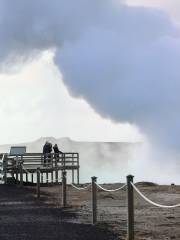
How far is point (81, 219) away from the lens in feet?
55.5

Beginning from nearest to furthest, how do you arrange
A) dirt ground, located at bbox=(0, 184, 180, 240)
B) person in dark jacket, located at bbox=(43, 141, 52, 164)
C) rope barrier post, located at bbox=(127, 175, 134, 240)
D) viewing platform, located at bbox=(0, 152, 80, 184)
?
rope barrier post, located at bbox=(127, 175, 134, 240) < dirt ground, located at bbox=(0, 184, 180, 240) < viewing platform, located at bbox=(0, 152, 80, 184) < person in dark jacket, located at bbox=(43, 141, 52, 164)

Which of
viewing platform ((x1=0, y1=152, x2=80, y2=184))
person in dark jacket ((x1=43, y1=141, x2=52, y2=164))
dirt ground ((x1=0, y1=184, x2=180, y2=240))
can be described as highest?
person in dark jacket ((x1=43, y1=141, x2=52, y2=164))

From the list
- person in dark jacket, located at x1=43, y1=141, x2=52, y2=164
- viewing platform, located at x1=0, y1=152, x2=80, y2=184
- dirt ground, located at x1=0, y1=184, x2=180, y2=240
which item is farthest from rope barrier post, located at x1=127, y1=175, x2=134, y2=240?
person in dark jacket, located at x1=43, y1=141, x2=52, y2=164

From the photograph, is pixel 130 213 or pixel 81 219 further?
pixel 81 219

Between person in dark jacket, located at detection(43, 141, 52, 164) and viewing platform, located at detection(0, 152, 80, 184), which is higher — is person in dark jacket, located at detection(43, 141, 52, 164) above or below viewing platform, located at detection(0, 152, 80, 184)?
above

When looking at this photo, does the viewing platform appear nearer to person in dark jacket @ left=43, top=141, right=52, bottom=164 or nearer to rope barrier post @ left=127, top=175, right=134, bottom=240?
person in dark jacket @ left=43, top=141, right=52, bottom=164

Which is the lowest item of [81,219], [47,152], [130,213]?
[81,219]

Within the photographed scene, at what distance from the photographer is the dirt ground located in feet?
44.4

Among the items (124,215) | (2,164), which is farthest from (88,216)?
(2,164)

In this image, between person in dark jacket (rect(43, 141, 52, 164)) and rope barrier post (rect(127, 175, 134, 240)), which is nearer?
rope barrier post (rect(127, 175, 134, 240))

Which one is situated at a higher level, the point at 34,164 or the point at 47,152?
the point at 47,152

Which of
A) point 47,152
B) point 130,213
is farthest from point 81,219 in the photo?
point 47,152

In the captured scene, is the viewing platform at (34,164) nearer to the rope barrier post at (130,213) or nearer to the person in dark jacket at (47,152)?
the person in dark jacket at (47,152)

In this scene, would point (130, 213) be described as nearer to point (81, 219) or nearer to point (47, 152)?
point (81, 219)
